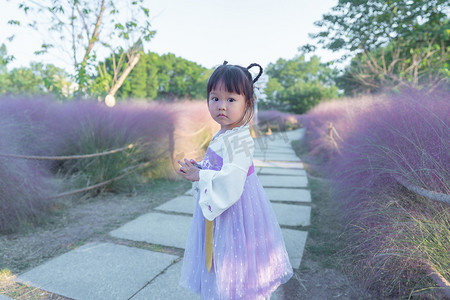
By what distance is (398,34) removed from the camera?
457 centimetres

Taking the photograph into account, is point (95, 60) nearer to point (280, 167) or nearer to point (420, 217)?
point (280, 167)

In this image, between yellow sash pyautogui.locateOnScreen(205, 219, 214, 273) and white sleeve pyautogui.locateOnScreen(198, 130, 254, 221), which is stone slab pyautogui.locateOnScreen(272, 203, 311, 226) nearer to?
yellow sash pyautogui.locateOnScreen(205, 219, 214, 273)

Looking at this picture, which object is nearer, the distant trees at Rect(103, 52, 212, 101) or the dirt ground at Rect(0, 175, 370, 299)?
the dirt ground at Rect(0, 175, 370, 299)

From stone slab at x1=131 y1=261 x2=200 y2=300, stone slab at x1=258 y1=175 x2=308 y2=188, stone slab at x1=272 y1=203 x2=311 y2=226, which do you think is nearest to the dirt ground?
stone slab at x1=272 y1=203 x2=311 y2=226

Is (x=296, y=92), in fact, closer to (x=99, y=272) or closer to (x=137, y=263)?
(x=137, y=263)

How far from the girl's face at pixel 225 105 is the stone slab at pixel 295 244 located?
3.65ft

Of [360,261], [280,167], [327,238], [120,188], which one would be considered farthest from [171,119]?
[360,261]

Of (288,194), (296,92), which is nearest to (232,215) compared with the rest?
(288,194)

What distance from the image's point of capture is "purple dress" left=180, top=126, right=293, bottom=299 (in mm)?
983

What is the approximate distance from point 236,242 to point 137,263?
98 centimetres

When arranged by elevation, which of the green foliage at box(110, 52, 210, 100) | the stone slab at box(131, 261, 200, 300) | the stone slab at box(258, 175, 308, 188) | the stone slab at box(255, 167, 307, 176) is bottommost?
the stone slab at box(255, 167, 307, 176)

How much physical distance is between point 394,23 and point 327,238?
416cm

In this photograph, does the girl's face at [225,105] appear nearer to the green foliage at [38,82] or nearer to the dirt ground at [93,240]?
the dirt ground at [93,240]

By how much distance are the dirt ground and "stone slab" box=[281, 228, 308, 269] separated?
0.04 meters
